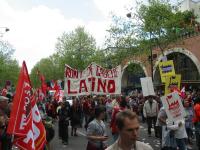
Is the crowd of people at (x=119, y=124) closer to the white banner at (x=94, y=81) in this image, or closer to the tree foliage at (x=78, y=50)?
the white banner at (x=94, y=81)

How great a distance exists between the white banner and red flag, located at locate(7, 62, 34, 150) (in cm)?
893

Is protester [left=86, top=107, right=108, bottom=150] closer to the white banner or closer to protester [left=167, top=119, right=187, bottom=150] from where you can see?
protester [left=167, top=119, right=187, bottom=150]

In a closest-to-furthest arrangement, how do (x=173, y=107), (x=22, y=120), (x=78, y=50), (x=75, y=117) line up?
1. (x=22, y=120)
2. (x=173, y=107)
3. (x=75, y=117)
4. (x=78, y=50)

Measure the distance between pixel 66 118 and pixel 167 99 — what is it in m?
6.73

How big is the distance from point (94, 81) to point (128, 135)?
38.2ft

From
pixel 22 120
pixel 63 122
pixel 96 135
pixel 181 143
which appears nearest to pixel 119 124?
pixel 22 120

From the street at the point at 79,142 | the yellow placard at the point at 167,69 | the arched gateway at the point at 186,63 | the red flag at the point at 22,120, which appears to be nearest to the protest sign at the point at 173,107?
the street at the point at 79,142

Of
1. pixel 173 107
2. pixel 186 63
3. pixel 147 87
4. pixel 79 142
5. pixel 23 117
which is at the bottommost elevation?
pixel 79 142

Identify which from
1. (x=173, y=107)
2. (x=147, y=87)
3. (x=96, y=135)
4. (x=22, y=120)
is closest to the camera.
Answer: (x=22, y=120)

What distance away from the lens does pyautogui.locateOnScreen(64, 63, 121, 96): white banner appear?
50.5 feet

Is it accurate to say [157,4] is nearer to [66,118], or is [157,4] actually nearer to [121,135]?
[66,118]

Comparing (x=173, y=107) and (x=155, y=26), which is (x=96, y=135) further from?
(x=155, y=26)

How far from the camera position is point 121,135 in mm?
4012

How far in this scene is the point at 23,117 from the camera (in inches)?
247
